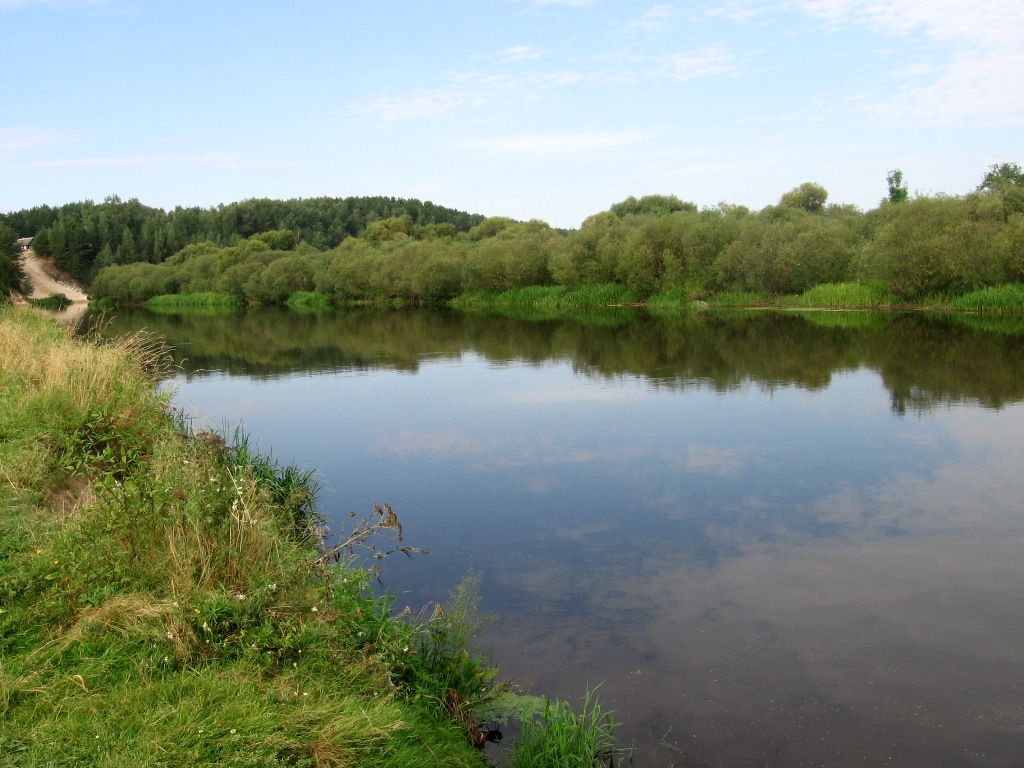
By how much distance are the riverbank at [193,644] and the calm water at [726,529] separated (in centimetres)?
135

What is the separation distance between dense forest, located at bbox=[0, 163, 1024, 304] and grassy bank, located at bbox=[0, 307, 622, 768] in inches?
1400

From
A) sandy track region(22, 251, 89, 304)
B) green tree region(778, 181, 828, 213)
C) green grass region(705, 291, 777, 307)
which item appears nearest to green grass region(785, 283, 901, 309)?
green grass region(705, 291, 777, 307)

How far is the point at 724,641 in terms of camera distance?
6520mm

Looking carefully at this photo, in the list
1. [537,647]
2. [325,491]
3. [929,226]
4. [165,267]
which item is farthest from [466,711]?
[165,267]

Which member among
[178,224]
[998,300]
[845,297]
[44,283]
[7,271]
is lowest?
[998,300]

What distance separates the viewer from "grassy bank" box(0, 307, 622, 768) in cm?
394

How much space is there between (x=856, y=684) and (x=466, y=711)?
9.10 ft

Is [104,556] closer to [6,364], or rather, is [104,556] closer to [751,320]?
[6,364]

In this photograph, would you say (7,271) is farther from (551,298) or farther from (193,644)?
(193,644)

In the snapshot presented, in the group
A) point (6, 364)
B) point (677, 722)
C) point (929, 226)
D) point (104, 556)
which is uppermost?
point (929, 226)

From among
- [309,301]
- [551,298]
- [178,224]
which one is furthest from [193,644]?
[178,224]

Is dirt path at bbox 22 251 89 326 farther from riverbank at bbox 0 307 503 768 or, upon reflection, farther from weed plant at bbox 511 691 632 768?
weed plant at bbox 511 691 632 768

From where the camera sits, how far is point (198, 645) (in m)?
4.73

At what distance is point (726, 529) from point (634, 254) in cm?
4066
